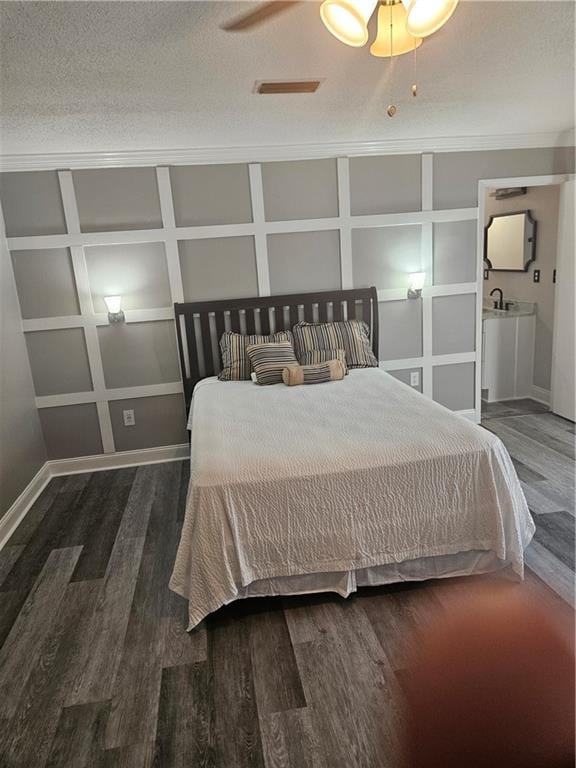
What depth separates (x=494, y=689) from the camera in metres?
1.77

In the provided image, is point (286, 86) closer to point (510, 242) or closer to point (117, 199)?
point (117, 199)

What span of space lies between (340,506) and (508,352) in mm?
3412

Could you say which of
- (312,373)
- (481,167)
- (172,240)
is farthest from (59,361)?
(481,167)

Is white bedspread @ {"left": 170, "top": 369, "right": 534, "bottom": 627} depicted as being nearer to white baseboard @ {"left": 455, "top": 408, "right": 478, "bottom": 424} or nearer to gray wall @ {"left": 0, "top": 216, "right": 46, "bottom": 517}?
gray wall @ {"left": 0, "top": 216, "right": 46, "bottom": 517}

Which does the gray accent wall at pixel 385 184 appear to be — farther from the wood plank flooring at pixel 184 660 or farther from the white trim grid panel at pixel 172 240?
the wood plank flooring at pixel 184 660

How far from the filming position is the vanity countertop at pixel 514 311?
4844 millimetres

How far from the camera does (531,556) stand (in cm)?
255

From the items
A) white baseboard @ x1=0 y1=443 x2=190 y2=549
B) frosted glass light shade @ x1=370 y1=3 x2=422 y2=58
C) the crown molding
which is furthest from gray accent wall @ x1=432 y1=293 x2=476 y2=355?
frosted glass light shade @ x1=370 y1=3 x2=422 y2=58

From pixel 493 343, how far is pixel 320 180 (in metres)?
2.33

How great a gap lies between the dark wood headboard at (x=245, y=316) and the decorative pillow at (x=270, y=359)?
1.06 feet

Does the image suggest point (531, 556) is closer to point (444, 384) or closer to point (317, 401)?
point (317, 401)


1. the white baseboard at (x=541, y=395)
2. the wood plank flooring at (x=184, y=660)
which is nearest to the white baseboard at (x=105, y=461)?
the wood plank flooring at (x=184, y=660)

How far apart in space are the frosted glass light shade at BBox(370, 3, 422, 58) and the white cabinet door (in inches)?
115

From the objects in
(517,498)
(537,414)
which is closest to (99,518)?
(517,498)
